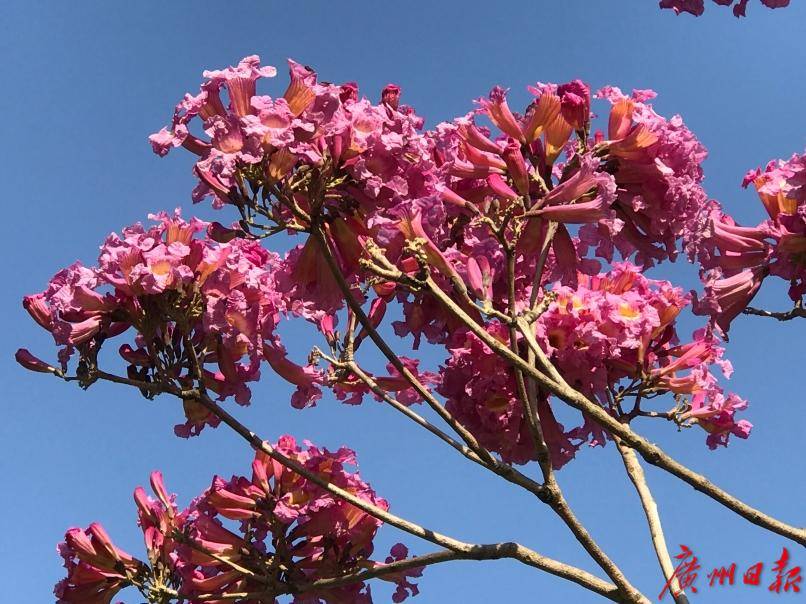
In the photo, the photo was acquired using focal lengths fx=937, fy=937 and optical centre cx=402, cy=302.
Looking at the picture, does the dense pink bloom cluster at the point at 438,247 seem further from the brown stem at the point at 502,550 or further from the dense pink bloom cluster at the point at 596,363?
the brown stem at the point at 502,550

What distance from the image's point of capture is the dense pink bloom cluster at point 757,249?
374 centimetres

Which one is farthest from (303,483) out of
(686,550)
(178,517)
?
(686,550)

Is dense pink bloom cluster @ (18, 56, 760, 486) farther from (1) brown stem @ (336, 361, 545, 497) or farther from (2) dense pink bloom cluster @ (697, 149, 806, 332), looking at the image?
(1) brown stem @ (336, 361, 545, 497)

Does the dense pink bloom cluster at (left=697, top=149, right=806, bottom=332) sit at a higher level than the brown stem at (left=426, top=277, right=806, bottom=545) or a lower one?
higher

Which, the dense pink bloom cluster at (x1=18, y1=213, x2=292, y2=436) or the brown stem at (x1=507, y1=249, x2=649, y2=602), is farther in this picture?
the dense pink bloom cluster at (x1=18, y1=213, x2=292, y2=436)

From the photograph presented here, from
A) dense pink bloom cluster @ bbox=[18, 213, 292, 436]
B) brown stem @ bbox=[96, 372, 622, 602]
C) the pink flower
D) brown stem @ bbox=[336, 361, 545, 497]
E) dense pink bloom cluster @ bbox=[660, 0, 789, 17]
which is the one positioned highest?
dense pink bloom cluster @ bbox=[660, 0, 789, 17]

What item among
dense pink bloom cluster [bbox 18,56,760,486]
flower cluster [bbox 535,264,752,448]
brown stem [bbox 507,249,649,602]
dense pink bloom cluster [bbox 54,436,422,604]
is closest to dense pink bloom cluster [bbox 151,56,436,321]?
dense pink bloom cluster [bbox 18,56,760,486]

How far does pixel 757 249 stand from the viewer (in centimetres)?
390

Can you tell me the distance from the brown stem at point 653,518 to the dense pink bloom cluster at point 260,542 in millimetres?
1417

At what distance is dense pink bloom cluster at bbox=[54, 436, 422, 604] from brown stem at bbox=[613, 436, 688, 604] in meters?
1.42

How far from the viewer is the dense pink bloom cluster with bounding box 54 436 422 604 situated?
193 inches

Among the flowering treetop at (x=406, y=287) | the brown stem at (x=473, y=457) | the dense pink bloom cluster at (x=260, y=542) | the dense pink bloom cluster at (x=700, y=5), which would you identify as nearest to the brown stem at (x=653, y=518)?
the flowering treetop at (x=406, y=287)

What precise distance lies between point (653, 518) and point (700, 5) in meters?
2.25

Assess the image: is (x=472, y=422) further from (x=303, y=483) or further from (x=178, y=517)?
(x=178, y=517)
